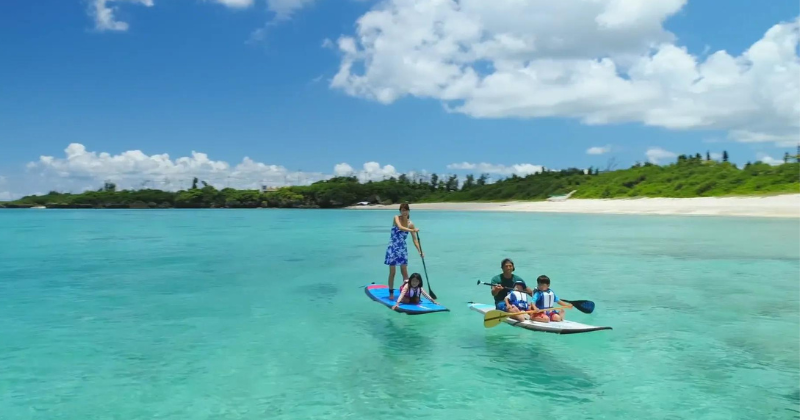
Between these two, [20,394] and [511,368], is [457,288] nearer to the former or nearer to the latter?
[511,368]

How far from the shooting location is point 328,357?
9148 millimetres

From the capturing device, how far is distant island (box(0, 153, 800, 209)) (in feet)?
238

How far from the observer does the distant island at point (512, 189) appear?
7263 centimetres

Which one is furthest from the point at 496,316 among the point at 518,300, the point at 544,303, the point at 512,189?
the point at 512,189

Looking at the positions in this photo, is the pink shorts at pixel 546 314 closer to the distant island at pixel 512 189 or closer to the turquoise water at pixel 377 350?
the turquoise water at pixel 377 350

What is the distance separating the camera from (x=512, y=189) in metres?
120

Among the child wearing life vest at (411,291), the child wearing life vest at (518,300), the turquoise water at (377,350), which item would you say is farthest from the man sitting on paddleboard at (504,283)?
the child wearing life vest at (411,291)

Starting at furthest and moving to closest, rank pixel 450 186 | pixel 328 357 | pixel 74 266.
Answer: pixel 450 186, pixel 74 266, pixel 328 357

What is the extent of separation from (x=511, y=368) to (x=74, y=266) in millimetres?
20002

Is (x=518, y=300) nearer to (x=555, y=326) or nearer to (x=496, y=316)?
(x=496, y=316)

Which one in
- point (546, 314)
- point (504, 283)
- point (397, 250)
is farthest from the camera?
point (397, 250)

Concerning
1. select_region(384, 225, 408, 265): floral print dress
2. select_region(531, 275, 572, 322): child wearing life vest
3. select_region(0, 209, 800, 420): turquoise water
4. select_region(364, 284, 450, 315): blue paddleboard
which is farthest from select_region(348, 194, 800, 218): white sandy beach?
select_region(384, 225, 408, 265): floral print dress

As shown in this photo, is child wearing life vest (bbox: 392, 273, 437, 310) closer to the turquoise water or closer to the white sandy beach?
the turquoise water

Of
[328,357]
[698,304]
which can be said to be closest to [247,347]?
[328,357]
